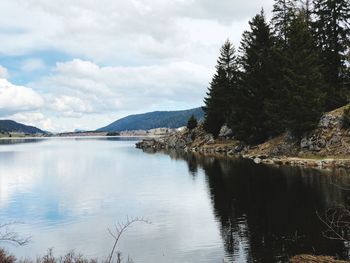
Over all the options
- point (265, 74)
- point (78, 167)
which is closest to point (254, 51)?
point (265, 74)

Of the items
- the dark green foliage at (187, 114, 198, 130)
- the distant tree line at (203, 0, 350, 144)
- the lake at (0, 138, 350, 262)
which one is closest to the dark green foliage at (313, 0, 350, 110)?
the distant tree line at (203, 0, 350, 144)

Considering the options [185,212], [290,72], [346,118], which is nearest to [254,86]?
[290,72]

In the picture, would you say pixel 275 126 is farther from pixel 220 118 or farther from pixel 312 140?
pixel 220 118

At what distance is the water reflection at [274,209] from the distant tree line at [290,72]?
14877 millimetres

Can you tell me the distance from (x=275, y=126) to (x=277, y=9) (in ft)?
97.2

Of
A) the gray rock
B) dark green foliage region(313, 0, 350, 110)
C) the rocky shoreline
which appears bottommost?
the rocky shoreline

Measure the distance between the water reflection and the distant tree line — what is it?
48.8 ft

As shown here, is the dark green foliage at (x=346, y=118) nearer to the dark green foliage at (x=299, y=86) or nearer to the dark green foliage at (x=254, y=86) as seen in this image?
the dark green foliage at (x=299, y=86)

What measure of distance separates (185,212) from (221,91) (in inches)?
2785

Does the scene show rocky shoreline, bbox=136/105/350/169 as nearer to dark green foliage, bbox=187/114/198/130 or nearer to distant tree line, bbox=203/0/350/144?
distant tree line, bbox=203/0/350/144

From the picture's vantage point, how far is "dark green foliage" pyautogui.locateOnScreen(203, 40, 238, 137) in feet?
330

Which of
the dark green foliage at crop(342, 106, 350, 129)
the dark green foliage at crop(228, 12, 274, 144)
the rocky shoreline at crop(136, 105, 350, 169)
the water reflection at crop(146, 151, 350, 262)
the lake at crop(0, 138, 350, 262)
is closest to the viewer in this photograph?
the water reflection at crop(146, 151, 350, 262)

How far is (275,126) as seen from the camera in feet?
244

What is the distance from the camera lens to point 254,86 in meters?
81.2
